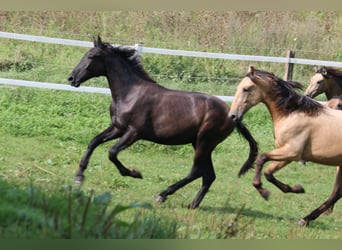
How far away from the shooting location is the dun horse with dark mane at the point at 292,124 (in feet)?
31.4

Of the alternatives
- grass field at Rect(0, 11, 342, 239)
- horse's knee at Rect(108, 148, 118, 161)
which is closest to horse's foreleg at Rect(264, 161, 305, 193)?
grass field at Rect(0, 11, 342, 239)

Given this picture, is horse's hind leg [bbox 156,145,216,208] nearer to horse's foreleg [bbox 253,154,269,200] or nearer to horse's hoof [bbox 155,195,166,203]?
horse's hoof [bbox 155,195,166,203]

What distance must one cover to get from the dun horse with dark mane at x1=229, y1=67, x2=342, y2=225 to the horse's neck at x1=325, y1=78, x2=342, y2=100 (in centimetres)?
386

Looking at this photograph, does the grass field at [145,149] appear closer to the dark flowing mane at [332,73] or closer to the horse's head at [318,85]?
the horse's head at [318,85]

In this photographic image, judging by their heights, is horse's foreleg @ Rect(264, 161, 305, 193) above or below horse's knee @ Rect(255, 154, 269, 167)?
below

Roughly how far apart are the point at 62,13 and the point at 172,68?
4217mm

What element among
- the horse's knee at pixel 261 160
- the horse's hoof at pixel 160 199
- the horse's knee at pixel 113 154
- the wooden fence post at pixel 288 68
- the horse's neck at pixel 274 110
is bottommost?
the horse's hoof at pixel 160 199

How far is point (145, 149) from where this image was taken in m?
13.4

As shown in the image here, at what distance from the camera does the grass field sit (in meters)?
5.81

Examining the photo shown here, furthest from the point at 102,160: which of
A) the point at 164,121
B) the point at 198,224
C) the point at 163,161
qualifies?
the point at 198,224

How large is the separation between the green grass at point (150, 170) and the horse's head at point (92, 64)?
138 cm

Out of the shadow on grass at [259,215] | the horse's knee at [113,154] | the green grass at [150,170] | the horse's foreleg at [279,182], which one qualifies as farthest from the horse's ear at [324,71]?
the horse's knee at [113,154]

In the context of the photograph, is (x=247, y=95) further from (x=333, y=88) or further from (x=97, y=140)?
(x=333, y=88)

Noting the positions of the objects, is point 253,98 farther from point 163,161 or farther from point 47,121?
point 47,121
